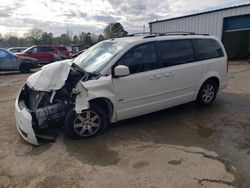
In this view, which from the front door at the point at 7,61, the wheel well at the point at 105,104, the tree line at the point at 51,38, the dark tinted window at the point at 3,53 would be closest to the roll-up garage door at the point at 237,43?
the front door at the point at 7,61

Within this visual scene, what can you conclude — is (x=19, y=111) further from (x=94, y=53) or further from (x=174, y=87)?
(x=174, y=87)

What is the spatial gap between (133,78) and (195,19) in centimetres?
1545

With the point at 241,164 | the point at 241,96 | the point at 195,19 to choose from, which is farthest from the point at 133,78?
the point at 195,19

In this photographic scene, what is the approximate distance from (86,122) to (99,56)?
1.43m

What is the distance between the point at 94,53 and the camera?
17.4 ft

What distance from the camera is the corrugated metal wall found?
1591cm

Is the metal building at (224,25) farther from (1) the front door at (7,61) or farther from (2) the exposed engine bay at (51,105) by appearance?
(2) the exposed engine bay at (51,105)

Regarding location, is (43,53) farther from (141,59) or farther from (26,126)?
(26,126)

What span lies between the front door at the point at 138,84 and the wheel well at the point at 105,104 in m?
0.13

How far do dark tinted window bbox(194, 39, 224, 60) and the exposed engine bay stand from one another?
2.72 metres

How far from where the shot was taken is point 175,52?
5.29 metres

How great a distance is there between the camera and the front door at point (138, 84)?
460 cm

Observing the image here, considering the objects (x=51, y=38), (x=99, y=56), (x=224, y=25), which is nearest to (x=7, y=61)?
(x=99, y=56)

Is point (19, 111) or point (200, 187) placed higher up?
point (19, 111)
